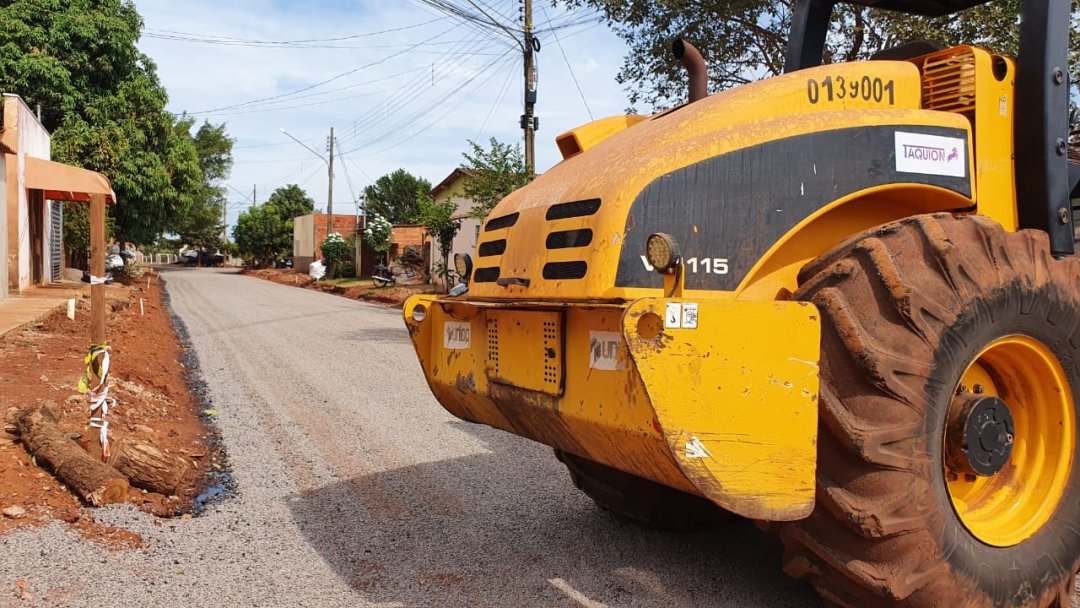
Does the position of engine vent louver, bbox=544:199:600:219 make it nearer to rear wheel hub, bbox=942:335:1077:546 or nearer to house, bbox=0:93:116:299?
rear wheel hub, bbox=942:335:1077:546

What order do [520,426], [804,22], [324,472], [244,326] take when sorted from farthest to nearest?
1. [244,326]
2. [324,472]
3. [804,22]
4. [520,426]

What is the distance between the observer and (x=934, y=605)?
10.5 feet

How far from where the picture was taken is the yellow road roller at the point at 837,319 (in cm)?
300

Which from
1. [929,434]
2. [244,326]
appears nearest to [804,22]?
[929,434]

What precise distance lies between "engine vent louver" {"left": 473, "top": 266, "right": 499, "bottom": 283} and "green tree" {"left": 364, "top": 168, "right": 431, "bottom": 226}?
6158cm

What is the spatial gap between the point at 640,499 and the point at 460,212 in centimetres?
3087

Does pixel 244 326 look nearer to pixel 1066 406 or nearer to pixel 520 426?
pixel 520 426

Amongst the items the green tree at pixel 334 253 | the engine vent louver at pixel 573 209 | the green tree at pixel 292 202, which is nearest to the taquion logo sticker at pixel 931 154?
the engine vent louver at pixel 573 209

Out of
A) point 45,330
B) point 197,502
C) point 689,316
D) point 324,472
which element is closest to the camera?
point 689,316

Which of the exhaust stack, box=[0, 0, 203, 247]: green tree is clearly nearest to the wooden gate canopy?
box=[0, 0, 203, 247]: green tree

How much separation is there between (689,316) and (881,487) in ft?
3.12

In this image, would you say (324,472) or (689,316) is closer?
(689,316)

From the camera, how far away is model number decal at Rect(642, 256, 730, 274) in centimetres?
333

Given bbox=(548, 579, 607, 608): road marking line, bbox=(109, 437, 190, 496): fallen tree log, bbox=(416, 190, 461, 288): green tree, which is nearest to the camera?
bbox=(548, 579, 607, 608): road marking line
